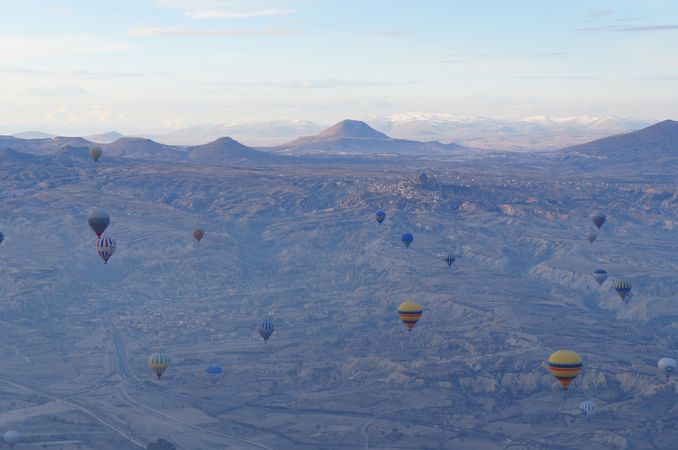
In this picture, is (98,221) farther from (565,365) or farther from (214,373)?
(565,365)

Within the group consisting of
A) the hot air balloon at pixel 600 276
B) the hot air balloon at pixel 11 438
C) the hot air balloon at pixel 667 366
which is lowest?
the hot air balloon at pixel 11 438

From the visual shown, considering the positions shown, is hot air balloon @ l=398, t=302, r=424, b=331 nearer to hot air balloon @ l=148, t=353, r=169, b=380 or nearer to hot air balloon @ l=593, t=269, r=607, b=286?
hot air balloon @ l=148, t=353, r=169, b=380

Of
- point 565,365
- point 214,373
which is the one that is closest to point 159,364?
point 214,373

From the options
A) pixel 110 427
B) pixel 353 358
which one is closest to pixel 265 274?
pixel 353 358

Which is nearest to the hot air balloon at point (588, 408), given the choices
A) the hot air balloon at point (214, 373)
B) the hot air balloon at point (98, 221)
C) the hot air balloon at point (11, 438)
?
the hot air balloon at point (214, 373)

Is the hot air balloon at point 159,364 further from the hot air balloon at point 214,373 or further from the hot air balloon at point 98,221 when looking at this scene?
the hot air balloon at point 98,221

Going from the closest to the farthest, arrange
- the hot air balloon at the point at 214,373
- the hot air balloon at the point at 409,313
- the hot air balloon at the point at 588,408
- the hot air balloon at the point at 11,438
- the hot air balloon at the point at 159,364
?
the hot air balloon at the point at 11,438 < the hot air balloon at the point at 588,408 < the hot air balloon at the point at 159,364 < the hot air balloon at the point at 409,313 < the hot air balloon at the point at 214,373

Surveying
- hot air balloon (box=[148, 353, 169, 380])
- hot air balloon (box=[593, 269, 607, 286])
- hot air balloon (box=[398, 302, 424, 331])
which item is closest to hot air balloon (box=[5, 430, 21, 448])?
hot air balloon (box=[148, 353, 169, 380])

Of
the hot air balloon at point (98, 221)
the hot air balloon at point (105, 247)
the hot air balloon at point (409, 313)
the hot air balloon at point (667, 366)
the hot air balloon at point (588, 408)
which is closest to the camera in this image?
the hot air balloon at point (588, 408)

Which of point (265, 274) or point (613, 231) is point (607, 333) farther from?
point (613, 231)
